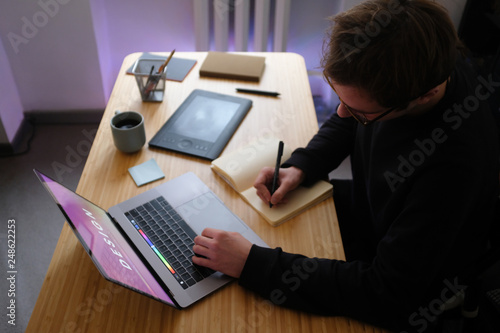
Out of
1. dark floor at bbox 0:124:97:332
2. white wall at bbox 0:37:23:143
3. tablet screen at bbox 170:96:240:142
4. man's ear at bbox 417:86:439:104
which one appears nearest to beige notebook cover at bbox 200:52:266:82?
tablet screen at bbox 170:96:240:142

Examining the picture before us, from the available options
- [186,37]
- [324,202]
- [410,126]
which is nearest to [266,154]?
[324,202]

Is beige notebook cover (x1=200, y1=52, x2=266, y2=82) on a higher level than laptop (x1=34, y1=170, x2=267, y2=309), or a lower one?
higher

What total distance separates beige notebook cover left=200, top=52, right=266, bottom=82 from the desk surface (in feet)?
0.10

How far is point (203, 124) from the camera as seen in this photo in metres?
1.32

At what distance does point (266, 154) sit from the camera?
47.5 inches

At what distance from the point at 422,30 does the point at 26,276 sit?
182cm

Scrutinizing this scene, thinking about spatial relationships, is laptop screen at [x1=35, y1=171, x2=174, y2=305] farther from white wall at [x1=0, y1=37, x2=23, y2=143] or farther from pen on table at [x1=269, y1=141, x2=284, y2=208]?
white wall at [x1=0, y1=37, x2=23, y2=143]

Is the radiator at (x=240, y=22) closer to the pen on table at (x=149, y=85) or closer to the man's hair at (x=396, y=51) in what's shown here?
the pen on table at (x=149, y=85)

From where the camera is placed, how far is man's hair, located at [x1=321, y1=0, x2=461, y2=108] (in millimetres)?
767

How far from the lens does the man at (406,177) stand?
30.9 inches

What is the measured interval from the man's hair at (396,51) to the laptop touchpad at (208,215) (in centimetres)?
41

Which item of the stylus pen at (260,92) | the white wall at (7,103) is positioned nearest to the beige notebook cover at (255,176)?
the stylus pen at (260,92)

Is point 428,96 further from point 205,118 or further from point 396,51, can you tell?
point 205,118

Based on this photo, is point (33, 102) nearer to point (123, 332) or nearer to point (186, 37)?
point (186, 37)
